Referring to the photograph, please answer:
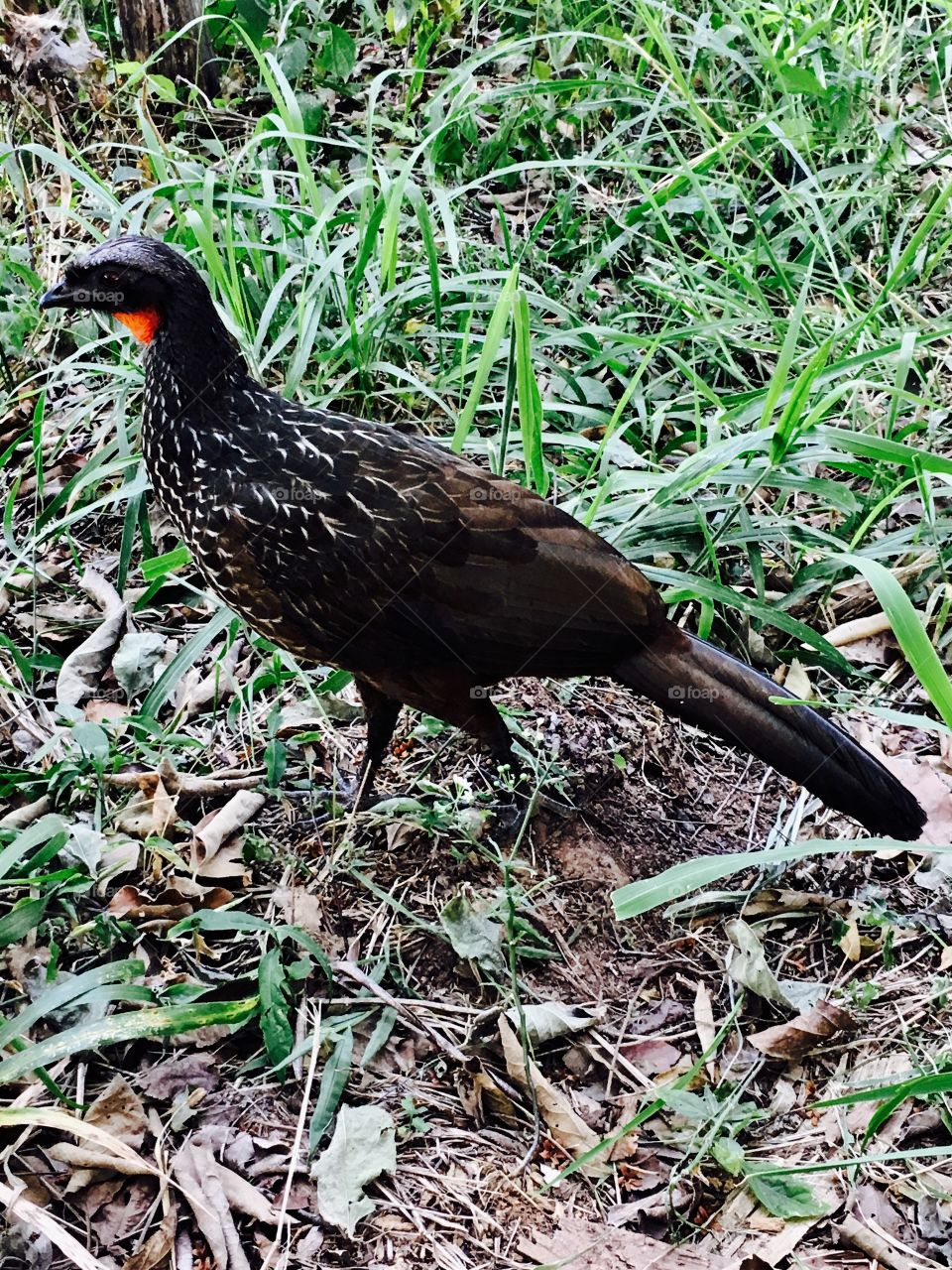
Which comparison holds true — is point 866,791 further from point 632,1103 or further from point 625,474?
point 625,474

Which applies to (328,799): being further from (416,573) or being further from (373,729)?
(416,573)

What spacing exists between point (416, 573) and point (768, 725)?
2.84 ft

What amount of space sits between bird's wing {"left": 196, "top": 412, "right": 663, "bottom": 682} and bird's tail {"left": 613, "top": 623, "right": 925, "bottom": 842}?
0.09 metres

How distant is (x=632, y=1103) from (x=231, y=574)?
4.84 ft

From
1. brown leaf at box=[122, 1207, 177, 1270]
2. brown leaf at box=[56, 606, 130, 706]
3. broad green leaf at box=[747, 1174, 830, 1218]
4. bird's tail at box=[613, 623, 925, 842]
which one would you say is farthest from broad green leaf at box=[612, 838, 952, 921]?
brown leaf at box=[56, 606, 130, 706]

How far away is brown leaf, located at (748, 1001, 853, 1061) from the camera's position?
2.71m

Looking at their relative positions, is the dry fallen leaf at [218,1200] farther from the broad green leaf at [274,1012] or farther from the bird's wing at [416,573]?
the bird's wing at [416,573]

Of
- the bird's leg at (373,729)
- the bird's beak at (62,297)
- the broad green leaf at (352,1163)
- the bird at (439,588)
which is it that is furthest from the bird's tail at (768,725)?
the bird's beak at (62,297)

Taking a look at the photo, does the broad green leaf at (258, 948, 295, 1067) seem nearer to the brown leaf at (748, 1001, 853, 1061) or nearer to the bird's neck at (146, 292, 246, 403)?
the brown leaf at (748, 1001, 853, 1061)

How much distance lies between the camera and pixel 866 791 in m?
2.85

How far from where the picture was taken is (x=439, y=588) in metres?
2.96

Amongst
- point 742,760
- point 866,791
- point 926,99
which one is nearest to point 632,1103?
point 866,791

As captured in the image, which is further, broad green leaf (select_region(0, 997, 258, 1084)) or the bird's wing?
the bird's wing

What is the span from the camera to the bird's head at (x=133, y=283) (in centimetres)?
316
